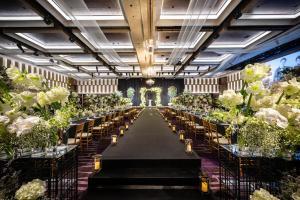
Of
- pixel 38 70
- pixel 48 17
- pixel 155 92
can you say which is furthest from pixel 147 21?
pixel 155 92

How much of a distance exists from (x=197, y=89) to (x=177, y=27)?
1526 centimetres

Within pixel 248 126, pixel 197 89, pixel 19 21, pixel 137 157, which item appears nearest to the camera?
pixel 248 126

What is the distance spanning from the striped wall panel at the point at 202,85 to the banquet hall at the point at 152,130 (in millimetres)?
8573

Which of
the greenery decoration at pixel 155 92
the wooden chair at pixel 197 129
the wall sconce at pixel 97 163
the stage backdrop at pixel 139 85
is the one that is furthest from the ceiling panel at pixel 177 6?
the stage backdrop at pixel 139 85

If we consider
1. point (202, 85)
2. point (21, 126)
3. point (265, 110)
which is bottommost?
point (21, 126)

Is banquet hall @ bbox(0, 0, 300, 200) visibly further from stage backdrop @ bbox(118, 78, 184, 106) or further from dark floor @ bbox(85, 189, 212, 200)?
stage backdrop @ bbox(118, 78, 184, 106)

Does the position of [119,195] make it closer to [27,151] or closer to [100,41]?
[27,151]

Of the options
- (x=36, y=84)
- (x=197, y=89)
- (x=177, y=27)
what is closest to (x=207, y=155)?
(x=177, y=27)

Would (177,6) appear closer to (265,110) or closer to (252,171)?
(252,171)

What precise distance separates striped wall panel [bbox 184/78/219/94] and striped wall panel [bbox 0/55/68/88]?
10887 millimetres

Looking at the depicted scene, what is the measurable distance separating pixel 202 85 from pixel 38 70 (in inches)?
551

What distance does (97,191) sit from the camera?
2.98m

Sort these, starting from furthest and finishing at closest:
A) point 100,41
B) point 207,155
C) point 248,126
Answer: point 100,41, point 207,155, point 248,126

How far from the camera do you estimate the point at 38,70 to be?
13.5 m
